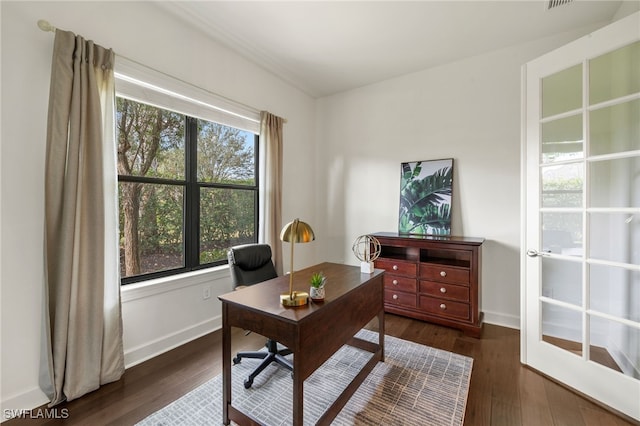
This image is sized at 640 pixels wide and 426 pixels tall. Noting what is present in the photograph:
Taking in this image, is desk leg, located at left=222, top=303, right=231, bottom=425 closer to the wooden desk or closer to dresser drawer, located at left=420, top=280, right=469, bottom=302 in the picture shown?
the wooden desk

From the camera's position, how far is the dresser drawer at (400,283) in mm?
3000

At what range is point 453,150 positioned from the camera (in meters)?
3.23

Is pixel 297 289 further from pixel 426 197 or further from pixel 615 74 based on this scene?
pixel 615 74

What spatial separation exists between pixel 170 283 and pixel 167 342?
20.3 inches

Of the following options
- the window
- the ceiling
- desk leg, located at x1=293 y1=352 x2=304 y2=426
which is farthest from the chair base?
the ceiling

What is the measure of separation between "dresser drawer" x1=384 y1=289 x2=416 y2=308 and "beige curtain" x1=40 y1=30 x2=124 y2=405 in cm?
256

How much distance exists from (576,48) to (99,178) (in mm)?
3429

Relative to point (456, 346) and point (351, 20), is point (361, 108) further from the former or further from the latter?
point (456, 346)

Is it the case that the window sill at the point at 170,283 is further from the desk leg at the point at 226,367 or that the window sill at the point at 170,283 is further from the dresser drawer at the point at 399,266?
the dresser drawer at the point at 399,266

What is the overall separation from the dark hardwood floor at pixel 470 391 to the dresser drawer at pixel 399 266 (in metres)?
0.69

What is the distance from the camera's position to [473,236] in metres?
3.11

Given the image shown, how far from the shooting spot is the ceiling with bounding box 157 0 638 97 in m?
2.32

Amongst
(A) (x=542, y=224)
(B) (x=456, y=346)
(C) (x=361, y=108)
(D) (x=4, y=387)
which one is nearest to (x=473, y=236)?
(A) (x=542, y=224)

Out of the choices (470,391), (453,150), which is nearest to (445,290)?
(470,391)
